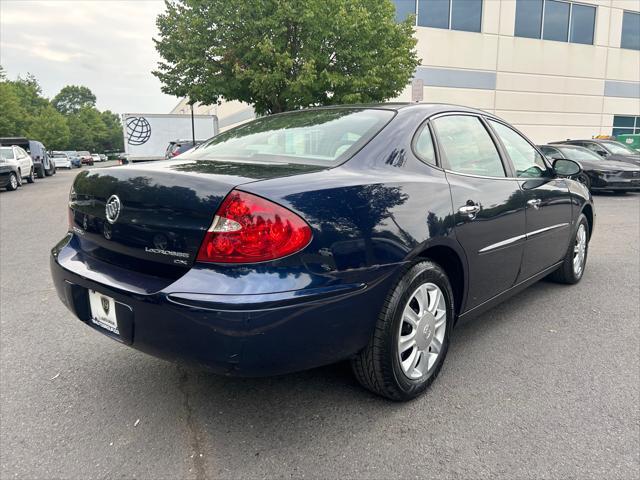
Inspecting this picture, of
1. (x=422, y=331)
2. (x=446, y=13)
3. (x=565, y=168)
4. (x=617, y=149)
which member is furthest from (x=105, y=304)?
(x=446, y=13)

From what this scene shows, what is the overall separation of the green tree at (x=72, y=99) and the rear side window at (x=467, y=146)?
12168 cm

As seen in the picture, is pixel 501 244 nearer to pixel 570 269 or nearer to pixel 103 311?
pixel 570 269

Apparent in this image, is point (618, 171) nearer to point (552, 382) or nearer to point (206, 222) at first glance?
point (552, 382)

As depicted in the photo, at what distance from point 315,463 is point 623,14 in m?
32.5

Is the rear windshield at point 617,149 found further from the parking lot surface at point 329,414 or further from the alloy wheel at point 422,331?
the alloy wheel at point 422,331

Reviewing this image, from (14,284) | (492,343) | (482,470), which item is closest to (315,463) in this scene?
(482,470)

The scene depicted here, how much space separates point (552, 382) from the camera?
9.32 ft

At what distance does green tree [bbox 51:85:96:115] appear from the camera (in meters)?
111

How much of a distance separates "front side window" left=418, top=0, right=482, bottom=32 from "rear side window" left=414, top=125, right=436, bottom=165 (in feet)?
73.4

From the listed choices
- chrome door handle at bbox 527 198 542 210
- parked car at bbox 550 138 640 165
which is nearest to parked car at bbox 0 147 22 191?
chrome door handle at bbox 527 198 542 210

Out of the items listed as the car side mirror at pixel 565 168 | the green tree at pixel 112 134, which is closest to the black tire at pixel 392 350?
the car side mirror at pixel 565 168

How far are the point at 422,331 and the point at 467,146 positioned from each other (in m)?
1.28

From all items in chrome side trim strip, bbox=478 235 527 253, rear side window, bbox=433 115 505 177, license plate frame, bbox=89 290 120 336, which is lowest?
license plate frame, bbox=89 290 120 336

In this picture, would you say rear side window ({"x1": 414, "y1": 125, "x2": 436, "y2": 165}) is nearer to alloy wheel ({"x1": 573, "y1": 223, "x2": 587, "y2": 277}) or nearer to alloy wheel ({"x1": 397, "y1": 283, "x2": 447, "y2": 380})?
alloy wheel ({"x1": 397, "y1": 283, "x2": 447, "y2": 380})
